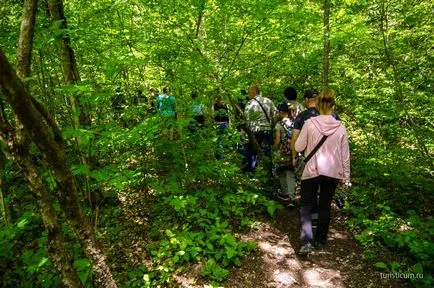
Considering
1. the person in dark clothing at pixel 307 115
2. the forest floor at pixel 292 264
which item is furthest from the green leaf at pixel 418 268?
the person in dark clothing at pixel 307 115

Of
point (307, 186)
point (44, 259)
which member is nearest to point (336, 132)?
point (307, 186)

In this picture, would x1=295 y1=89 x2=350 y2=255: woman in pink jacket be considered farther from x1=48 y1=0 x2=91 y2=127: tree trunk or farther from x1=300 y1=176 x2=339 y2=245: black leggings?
x1=48 y1=0 x2=91 y2=127: tree trunk

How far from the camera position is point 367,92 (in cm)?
734

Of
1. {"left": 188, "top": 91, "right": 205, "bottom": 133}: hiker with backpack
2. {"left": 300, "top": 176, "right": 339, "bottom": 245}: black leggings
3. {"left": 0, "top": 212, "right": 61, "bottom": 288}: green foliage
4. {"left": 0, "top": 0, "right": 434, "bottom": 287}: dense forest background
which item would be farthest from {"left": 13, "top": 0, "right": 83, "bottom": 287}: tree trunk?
{"left": 300, "top": 176, "right": 339, "bottom": 245}: black leggings

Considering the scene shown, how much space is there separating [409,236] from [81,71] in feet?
20.9

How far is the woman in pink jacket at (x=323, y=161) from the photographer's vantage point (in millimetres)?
4516

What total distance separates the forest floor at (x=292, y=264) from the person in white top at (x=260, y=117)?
5.84 ft

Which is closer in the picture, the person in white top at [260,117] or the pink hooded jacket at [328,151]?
the pink hooded jacket at [328,151]

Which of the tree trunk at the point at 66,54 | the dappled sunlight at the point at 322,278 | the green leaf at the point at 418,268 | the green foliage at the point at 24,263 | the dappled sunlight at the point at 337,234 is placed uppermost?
the tree trunk at the point at 66,54

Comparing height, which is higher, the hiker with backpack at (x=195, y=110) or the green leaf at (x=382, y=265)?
the hiker with backpack at (x=195, y=110)

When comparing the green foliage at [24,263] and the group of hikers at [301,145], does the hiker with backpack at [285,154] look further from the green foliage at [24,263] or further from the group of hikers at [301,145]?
the green foliage at [24,263]

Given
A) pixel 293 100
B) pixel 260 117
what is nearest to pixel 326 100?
pixel 293 100

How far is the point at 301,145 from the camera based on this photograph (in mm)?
4766

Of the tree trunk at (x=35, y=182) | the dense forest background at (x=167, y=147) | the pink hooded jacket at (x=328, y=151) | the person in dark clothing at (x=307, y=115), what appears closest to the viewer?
the tree trunk at (x=35, y=182)
